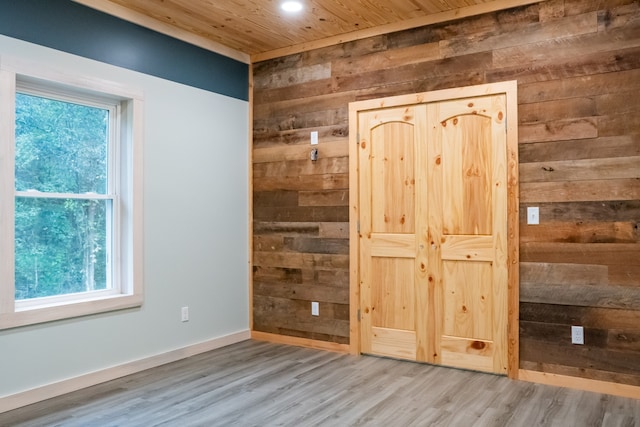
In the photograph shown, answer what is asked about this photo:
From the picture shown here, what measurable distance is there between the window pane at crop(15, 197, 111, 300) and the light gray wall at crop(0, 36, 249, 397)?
0.27 m

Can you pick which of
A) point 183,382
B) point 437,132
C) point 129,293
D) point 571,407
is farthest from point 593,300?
point 129,293

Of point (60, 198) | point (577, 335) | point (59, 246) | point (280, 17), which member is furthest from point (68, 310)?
point (577, 335)

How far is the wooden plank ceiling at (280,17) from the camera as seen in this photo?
3691mm

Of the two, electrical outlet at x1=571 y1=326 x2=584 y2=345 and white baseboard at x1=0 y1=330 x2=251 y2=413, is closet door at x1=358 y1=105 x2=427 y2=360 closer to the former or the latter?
electrical outlet at x1=571 y1=326 x2=584 y2=345

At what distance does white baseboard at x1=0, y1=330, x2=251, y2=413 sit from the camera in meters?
3.12

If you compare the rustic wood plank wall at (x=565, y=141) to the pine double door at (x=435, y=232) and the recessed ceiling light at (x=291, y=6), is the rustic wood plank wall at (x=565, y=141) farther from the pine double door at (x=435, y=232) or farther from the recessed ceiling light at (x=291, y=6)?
the recessed ceiling light at (x=291, y=6)

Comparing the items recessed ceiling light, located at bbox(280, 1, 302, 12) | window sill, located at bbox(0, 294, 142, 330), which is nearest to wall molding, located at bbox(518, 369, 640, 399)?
window sill, located at bbox(0, 294, 142, 330)

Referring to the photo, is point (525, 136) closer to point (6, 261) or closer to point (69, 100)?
point (69, 100)

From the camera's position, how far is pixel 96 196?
12.1 feet

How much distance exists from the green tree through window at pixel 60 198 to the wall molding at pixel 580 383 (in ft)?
10.2

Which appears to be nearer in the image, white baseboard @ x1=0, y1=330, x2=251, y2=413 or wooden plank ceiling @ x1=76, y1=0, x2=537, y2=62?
white baseboard @ x1=0, y1=330, x2=251, y2=413

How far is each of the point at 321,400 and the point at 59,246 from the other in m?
2.03

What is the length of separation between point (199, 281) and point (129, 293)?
71 centimetres

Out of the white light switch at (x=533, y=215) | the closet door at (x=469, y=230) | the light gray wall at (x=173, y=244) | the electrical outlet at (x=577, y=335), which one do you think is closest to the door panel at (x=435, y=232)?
the closet door at (x=469, y=230)
